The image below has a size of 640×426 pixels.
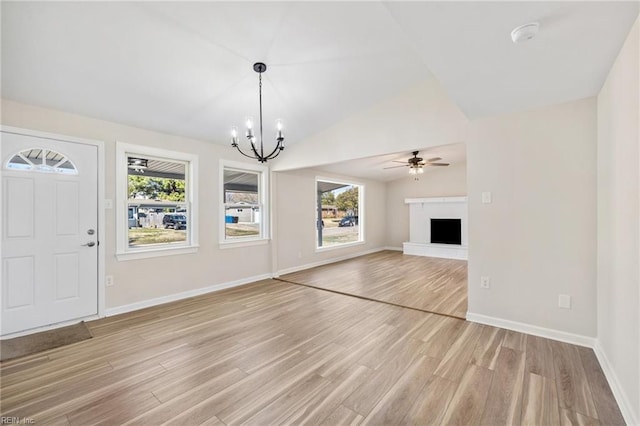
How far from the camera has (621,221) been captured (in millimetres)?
1899

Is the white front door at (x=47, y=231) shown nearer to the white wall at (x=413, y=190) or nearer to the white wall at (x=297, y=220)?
the white wall at (x=297, y=220)

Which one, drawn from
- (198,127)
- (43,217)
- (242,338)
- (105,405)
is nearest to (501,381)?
(242,338)

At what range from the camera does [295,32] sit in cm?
251

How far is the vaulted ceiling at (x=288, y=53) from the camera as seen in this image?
5.55ft

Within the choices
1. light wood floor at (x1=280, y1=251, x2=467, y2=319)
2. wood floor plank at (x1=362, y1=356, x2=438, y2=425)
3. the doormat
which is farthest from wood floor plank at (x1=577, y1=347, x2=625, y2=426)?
the doormat

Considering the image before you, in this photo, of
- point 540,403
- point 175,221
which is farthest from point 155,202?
point 540,403

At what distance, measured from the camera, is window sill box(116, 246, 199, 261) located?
142 inches

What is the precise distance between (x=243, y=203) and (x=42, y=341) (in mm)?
3081

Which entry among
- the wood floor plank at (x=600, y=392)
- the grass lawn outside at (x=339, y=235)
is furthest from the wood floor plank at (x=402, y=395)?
the grass lawn outside at (x=339, y=235)

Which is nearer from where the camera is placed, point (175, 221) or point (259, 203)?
point (175, 221)

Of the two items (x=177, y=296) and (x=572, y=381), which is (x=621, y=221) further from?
(x=177, y=296)

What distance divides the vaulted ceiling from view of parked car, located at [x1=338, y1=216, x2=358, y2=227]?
15.2 ft

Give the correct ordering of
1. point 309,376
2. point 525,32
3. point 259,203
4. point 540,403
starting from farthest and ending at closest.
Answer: point 259,203 → point 309,376 → point 540,403 → point 525,32

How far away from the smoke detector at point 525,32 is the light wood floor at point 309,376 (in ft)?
7.80
